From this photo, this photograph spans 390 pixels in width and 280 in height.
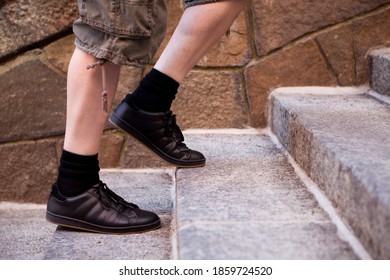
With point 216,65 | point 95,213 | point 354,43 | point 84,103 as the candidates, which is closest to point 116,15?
point 84,103

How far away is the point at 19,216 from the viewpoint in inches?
85.3

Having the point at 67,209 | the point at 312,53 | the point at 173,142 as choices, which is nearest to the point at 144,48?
the point at 173,142

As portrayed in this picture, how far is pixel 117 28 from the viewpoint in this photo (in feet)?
4.13

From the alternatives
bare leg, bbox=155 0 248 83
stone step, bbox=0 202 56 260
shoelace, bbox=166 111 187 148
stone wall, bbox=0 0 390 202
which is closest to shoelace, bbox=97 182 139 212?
shoelace, bbox=166 111 187 148

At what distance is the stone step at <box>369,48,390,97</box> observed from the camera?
1.90 m

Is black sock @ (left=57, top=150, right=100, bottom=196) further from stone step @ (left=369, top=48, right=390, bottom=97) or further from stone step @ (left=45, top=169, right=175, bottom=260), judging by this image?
stone step @ (left=369, top=48, right=390, bottom=97)

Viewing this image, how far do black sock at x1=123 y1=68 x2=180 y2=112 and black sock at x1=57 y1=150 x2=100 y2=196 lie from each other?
0.22 m

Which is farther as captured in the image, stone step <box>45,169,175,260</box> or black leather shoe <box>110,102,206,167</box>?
black leather shoe <box>110,102,206,167</box>

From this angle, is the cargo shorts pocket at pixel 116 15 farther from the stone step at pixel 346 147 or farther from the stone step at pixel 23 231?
the stone step at pixel 23 231

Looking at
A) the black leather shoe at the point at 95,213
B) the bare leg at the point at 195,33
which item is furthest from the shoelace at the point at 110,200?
the bare leg at the point at 195,33

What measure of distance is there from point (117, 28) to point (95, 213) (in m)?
0.43

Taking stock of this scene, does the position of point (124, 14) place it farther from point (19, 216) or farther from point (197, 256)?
point (19, 216)
